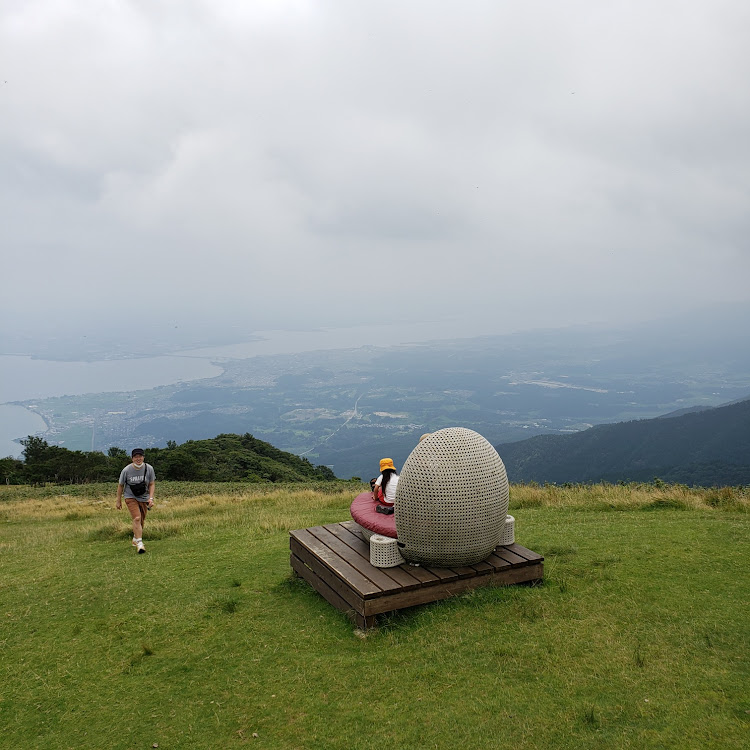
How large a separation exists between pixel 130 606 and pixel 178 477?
22.8 metres

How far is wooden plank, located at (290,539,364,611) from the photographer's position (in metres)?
5.90

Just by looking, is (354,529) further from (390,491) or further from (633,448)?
(633,448)

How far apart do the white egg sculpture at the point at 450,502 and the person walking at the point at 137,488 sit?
5081 mm

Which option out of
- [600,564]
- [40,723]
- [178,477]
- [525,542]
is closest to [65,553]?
[40,723]

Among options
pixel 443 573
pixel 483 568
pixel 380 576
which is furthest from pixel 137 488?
pixel 483 568

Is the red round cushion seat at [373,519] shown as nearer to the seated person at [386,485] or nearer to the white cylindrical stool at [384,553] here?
the seated person at [386,485]

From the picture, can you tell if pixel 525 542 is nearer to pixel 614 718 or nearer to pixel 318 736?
pixel 614 718

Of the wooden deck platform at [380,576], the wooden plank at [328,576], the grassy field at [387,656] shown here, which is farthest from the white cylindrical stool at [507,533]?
the wooden plank at [328,576]

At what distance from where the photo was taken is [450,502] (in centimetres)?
602

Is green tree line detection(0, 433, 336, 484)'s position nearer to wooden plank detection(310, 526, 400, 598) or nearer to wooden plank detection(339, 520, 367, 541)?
wooden plank detection(339, 520, 367, 541)

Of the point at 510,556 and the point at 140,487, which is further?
the point at 140,487

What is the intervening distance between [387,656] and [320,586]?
1.78 metres

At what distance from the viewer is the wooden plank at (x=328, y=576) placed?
19.4ft

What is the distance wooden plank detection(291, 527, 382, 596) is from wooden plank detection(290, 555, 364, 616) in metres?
0.30
